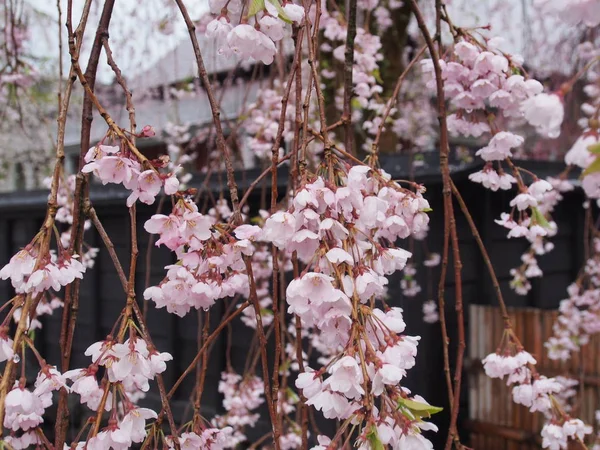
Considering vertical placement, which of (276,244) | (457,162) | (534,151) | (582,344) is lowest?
(582,344)

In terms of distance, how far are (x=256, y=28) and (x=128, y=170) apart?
0.26m

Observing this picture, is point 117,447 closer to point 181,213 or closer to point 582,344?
point 181,213

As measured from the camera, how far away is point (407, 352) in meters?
0.73

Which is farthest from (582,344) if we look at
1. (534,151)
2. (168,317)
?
(534,151)

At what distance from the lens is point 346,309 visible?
735 millimetres

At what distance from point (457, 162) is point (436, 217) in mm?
441

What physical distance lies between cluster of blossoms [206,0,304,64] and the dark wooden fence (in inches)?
71.2

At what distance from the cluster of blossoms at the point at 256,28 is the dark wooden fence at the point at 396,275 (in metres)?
1.81

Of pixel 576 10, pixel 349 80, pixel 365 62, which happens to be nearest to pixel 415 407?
pixel 576 10

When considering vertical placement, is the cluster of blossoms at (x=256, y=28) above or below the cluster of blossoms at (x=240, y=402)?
above

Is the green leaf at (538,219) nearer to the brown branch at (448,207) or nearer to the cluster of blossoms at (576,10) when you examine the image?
the brown branch at (448,207)

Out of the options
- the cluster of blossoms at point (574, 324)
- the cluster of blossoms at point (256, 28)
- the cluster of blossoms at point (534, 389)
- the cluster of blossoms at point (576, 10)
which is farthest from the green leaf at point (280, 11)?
the cluster of blossoms at point (574, 324)

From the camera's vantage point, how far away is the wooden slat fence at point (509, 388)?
123 inches

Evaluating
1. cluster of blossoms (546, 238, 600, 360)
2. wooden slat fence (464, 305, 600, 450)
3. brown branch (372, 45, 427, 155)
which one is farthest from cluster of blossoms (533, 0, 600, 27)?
wooden slat fence (464, 305, 600, 450)
